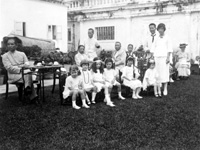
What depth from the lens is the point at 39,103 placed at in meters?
5.69

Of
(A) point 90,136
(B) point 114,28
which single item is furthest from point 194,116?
(B) point 114,28

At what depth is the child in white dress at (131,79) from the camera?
6559 mm

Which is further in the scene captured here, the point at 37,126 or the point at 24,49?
the point at 24,49

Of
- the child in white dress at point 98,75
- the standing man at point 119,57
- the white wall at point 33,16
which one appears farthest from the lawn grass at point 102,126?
the white wall at point 33,16

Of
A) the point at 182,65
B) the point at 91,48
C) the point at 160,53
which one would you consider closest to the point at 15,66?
the point at 91,48

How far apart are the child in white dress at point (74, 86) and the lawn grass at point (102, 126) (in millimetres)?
244

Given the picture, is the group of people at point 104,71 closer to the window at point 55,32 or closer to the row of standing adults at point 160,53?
the row of standing adults at point 160,53

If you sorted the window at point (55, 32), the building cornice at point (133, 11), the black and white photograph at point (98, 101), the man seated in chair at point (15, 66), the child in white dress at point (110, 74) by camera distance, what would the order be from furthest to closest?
the window at point (55, 32) < the building cornice at point (133, 11) < the child in white dress at point (110, 74) < the man seated in chair at point (15, 66) < the black and white photograph at point (98, 101)

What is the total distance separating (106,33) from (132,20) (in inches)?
83.5

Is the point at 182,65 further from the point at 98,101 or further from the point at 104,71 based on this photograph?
the point at 98,101

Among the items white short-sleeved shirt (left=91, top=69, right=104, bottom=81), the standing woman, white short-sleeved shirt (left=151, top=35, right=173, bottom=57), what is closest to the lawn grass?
white short-sleeved shirt (left=91, top=69, right=104, bottom=81)

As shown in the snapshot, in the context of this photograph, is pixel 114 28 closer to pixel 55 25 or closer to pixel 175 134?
pixel 55 25

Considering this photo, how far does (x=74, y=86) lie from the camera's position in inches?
219

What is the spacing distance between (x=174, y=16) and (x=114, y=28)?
166 inches
